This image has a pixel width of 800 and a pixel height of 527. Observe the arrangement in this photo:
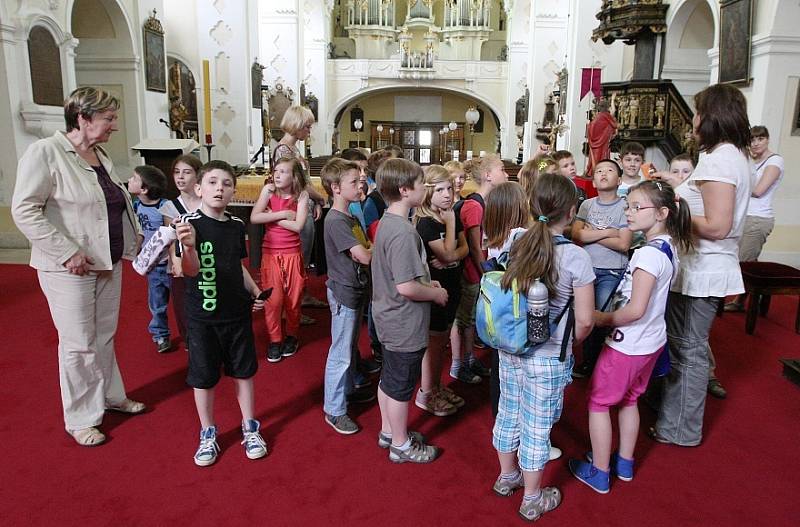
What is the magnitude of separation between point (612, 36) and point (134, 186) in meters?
7.11

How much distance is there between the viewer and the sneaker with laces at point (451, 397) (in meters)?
3.10

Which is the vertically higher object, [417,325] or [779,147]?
[779,147]

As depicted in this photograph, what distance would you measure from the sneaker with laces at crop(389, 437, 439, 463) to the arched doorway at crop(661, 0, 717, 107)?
7740 mm

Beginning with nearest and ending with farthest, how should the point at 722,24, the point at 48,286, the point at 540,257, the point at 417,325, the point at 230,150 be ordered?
the point at 540,257 < the point at 417,325 < the point at 48,286 < the point at 722,24 < the point at 230,150

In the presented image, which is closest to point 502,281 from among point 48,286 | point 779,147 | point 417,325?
point 417,325

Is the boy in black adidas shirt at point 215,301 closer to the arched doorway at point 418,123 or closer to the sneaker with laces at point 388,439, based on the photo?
the sneaker with laces at point 388,439

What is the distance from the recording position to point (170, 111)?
10461 mm

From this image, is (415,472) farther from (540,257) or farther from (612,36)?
(612,36)

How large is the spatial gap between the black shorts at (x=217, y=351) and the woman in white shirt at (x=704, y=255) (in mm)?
1997

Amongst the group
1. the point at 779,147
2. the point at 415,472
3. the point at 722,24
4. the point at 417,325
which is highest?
→ the point at 722,24

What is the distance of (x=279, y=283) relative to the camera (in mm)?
3811

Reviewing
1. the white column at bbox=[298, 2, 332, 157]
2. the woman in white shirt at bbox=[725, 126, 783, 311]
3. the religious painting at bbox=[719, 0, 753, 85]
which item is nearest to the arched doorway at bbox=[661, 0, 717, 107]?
the religious painting at bbox=[719, 0, 753, 85]

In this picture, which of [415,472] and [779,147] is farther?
[779,147]

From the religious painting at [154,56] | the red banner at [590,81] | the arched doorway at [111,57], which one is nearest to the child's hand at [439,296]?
the arched doorway at [111,57]
